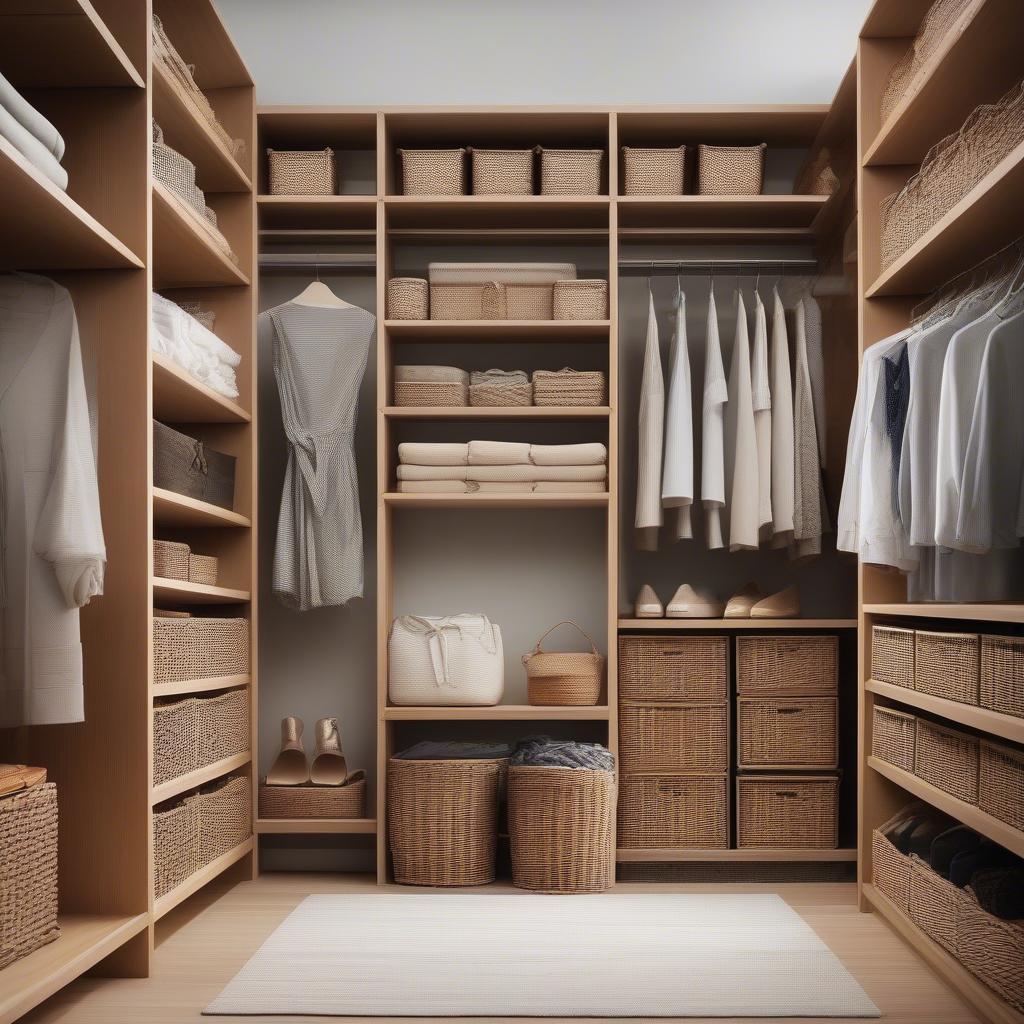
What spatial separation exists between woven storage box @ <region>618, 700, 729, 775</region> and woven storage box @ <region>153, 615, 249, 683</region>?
130 cm

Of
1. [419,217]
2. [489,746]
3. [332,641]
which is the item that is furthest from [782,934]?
[419,217]

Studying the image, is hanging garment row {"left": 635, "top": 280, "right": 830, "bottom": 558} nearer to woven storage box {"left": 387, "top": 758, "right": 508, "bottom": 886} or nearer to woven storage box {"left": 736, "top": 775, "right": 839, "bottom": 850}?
woven storage box {"left": 736, "top": 775, "right": 839, "bottom": 850}

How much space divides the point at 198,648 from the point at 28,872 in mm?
1083

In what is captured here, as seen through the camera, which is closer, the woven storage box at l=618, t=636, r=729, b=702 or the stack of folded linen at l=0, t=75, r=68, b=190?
the stack of folded linen at l=0, t=75, r=68, b=190

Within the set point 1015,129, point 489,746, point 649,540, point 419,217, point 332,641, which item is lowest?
point 489,746

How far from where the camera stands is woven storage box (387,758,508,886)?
3900 mm

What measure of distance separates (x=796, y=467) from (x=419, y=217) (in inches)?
63.8

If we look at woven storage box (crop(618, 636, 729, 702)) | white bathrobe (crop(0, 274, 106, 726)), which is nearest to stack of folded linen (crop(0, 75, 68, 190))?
white bathrobe (crop(0, 274, 106, 726))

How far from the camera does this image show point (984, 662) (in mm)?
2598

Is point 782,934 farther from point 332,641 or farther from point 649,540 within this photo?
point 332,641

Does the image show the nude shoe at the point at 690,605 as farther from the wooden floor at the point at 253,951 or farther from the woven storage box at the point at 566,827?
the wooden floor at the point at 253,951

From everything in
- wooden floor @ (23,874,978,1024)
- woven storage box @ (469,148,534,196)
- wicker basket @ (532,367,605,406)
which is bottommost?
wooden floor @ (23,874,978,1024)

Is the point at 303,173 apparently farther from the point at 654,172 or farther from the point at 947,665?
the point at 947,665

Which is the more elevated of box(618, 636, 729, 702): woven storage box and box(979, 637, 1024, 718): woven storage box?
box(979, 637, 1024, 718): woven storage box
